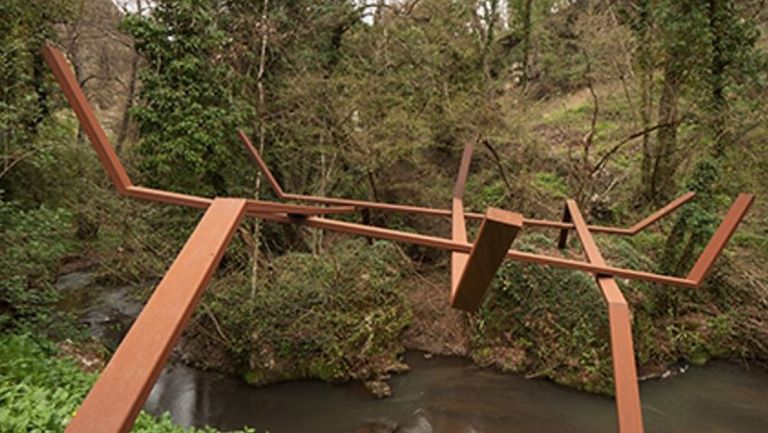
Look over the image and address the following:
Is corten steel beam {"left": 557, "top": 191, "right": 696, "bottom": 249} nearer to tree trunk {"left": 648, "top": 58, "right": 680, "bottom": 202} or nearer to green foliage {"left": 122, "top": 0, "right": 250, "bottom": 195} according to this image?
green foliage {"left": 122, "top": 0, "right": 250, "bottom": 195}

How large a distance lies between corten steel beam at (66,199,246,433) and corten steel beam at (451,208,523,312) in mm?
412

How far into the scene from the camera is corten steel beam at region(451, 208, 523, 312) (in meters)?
0.59

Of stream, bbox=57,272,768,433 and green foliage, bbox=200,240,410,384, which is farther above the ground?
green foliage, bbox=200,240,410,384

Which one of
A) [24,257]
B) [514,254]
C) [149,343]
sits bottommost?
[24,257]

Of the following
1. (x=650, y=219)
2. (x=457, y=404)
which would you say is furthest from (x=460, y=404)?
(x=650, y=219)

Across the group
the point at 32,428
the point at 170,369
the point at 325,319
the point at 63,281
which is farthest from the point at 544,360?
the point at 63,281

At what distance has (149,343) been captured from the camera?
520 mm

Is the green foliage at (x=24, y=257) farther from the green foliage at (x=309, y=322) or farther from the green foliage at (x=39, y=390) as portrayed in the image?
the green foliage at (x=309, y=322)

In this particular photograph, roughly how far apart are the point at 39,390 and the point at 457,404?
497 cm

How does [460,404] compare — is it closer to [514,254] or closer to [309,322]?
[309,322]

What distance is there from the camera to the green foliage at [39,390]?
7.91 ft

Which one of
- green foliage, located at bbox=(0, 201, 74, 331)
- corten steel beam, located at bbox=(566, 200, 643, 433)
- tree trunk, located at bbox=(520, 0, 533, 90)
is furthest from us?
tree trunk, located at bbox=(520, 0, 533, 90)

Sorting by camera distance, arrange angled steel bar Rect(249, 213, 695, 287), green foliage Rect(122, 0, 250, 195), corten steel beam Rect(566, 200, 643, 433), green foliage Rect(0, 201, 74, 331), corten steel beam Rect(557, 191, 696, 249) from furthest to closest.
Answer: green foliage Rect(122, 0, 250, 195) → green foliage Rect(0, 201, 74, 331) → corten steel beam Rect(557, 191, 696, 249) → angled steel bar Rect(249, 213, 695, 287) → corten steel beam Rect(566, 200, 643, 433)

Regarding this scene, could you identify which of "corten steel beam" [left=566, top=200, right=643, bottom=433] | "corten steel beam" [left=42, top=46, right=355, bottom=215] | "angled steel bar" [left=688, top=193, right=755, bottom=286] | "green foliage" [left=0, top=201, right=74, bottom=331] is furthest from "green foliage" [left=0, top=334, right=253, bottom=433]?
"angled steel bar" [left=688, top=193, right=755, bottom=286]
